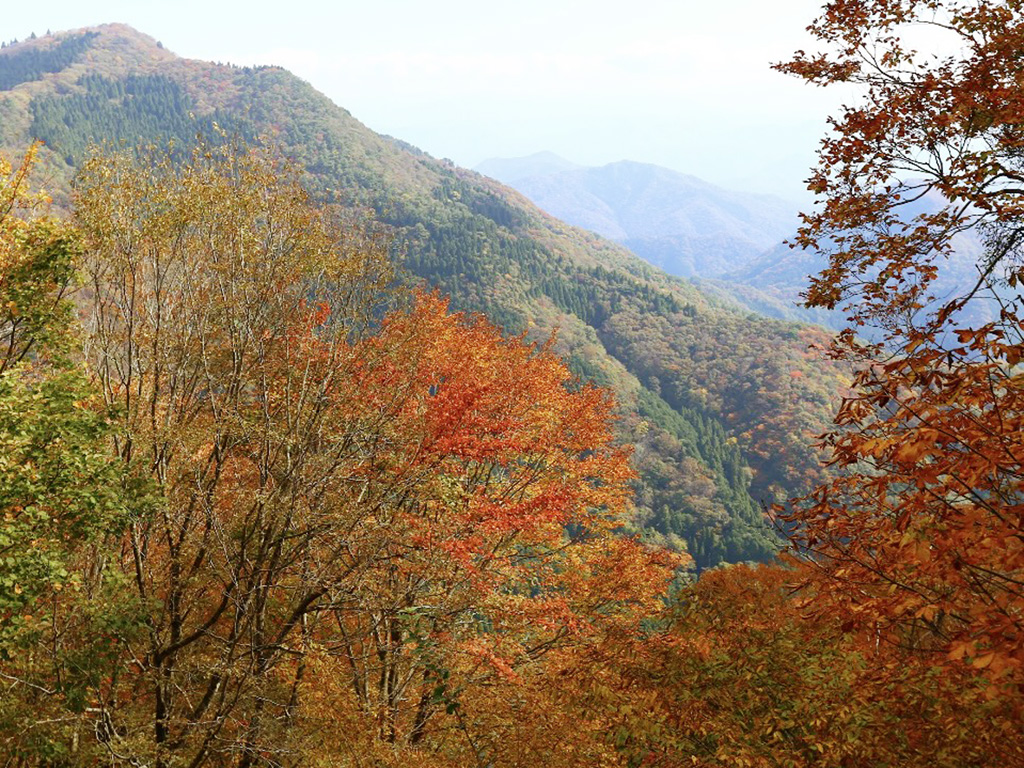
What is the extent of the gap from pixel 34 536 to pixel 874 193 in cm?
1350

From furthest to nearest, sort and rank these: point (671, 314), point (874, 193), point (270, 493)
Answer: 1. point (671, 314)
2. point (270, 493)
3. point (874, 193)

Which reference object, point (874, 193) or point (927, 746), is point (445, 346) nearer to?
point (874, 193)

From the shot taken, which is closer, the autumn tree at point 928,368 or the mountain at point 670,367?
the autumn tree at point 928,368

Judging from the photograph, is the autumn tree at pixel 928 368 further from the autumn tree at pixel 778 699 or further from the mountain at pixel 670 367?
the mountain at pixel 670 367

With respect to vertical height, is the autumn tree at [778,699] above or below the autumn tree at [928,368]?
below

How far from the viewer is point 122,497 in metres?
9.93

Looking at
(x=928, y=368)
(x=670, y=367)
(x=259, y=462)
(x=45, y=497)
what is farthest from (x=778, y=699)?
(x=670, y=367)

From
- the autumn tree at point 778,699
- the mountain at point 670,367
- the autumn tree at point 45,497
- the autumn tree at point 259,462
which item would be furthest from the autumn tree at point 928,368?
the mountain at point 670,367

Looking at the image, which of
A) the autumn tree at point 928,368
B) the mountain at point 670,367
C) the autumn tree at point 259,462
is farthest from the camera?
the mountain at point 670,367

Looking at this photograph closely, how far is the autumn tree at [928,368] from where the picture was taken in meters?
4.08

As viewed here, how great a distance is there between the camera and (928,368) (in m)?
4.54

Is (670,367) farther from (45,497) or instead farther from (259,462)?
(45,497)

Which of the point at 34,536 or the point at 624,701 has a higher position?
the point at 624,701

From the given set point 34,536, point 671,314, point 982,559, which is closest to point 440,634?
point 34,536
